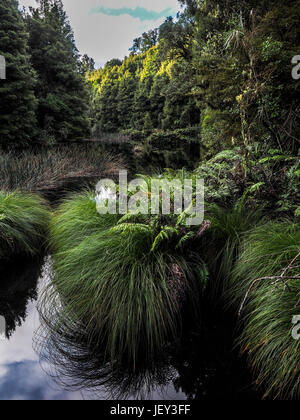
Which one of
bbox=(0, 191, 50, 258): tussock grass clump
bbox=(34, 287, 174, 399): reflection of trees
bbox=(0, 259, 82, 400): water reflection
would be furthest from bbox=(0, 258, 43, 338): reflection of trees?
bbox=(34, 287, 174, 399): reflection of trees

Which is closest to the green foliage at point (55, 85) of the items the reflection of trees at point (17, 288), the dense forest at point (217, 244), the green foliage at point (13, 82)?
the green foliage at point (13, 82)

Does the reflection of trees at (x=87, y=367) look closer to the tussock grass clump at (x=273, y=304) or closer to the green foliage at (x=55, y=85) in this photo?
the tussock grass clump at (x=273, y=304)

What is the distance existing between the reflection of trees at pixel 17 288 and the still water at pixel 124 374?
22 cm

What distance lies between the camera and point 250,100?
188 inches

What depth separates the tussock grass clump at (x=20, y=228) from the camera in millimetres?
4055

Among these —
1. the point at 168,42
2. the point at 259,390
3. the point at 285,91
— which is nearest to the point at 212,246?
the point at 259,390

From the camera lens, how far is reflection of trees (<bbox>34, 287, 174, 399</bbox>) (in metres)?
2.07

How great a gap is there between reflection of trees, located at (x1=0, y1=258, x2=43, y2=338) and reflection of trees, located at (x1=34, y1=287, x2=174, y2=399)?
465mm

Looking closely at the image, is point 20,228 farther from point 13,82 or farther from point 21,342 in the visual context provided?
point 13,82

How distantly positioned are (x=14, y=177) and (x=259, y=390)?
768 centimetres

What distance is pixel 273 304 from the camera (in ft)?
6.30
